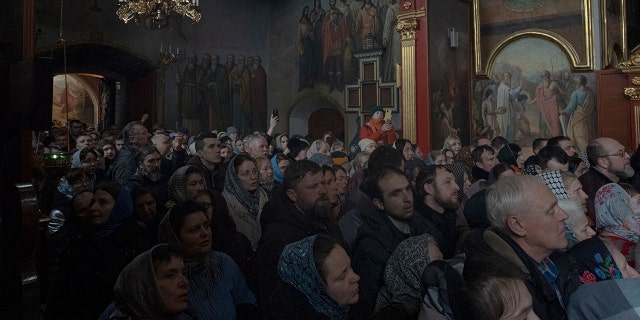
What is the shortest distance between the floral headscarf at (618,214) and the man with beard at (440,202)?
1016mm

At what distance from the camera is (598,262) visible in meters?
2.47

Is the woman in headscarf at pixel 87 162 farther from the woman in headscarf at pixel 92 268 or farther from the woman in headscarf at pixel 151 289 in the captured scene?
the woman in headscarf at pixel 151 289

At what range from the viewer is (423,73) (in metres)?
11.2

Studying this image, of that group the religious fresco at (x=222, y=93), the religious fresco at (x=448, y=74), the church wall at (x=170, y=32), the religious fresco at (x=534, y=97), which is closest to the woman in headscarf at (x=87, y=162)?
the religious fresco at (x=448, y=74)

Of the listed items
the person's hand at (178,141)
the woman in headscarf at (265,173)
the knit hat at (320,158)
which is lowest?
the woman in headscarf at (265,173)

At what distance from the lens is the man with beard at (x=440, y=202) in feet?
12.8

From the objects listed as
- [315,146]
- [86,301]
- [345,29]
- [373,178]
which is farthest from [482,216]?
[345,29]

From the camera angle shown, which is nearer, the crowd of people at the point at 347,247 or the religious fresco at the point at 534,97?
the crowd of people at the point at 347,247

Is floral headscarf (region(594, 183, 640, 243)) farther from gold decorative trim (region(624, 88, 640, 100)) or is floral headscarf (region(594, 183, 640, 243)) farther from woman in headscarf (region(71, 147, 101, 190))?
gold decorative trim (region(624, 88, 640, 100))

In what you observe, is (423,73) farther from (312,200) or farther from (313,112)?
(312,200)

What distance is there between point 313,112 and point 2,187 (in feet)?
49.2

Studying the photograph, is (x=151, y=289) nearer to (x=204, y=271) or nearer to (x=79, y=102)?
(x=204, y=271)

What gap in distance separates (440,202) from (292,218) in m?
1.27

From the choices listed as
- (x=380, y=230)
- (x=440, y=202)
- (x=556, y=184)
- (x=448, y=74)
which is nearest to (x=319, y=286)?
(x=380, y=230)
